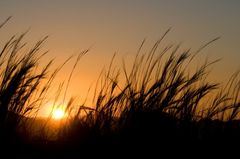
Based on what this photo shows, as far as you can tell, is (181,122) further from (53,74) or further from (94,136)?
(53,74)

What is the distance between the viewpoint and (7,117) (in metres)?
2.25

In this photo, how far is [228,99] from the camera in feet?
10.7

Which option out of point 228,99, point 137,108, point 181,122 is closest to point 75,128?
point 137,108

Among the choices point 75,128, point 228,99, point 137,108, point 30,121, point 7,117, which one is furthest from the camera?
point 228,99

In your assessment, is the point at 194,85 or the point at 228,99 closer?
the point at 194,85

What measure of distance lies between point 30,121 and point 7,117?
0.53 m

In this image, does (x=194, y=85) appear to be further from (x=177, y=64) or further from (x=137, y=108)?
(x=137, y=108)

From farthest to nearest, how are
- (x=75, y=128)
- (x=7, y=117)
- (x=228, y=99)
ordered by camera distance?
1. (x=228, y=99)
2. (x=75, y=128)
3. (x=7, y=117)

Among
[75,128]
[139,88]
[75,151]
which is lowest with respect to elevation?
[75,151]

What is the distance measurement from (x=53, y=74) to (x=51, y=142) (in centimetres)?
45

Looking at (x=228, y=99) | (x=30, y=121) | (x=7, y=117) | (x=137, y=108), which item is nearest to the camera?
(x=7, y=117)

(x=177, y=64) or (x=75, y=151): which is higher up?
(x=177, y=64)

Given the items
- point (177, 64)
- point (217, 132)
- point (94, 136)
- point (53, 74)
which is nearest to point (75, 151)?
point (94, 136)

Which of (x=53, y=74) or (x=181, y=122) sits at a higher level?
(x=53, y=74)
